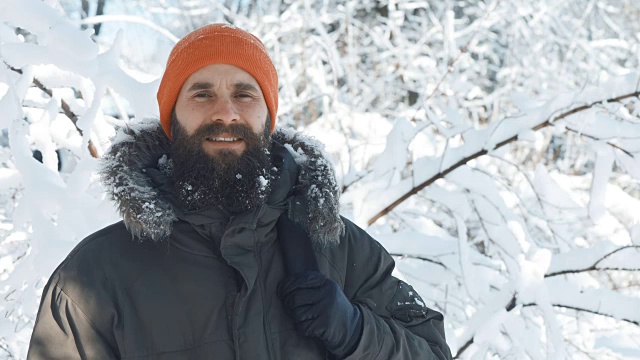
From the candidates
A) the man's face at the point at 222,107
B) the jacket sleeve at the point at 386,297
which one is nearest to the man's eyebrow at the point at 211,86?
the man's face at the point at 222,107

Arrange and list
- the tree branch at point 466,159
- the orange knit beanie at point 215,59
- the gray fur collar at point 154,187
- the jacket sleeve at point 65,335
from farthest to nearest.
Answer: the tree branch at point 466,159, the orange knit beanie at point 215,59, the gray fur collar at point 154,187, the jacket sleeve at point 65,335

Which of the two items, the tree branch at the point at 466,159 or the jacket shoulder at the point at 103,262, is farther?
the tree branch at the point at 466,159

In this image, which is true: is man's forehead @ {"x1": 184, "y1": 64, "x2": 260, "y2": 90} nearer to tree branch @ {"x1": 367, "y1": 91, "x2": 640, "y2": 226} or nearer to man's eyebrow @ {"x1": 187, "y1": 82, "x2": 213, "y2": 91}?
man's eyebrow @ {"x1": 187, "y1": 82, "x2": 213, "y2": 91}

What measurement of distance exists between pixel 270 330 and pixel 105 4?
713 cm

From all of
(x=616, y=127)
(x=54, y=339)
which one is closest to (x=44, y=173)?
(x=54, y=339)

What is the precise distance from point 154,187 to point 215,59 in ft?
1.24

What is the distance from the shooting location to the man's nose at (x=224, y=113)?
1698 millimetres

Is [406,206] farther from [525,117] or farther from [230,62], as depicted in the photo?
[230,62]

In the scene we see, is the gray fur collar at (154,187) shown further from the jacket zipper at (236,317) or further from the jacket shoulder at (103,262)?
the jacket zipper at (236,317)

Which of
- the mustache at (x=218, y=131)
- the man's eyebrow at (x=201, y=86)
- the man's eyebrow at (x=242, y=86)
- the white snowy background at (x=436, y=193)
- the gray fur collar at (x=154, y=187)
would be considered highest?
the man's eyebrow at (x=201, y=86)

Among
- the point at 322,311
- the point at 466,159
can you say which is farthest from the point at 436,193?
the point at 322,311

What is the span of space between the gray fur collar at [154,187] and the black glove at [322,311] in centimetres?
15

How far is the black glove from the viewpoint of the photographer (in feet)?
4.90

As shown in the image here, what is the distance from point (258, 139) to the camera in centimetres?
175
